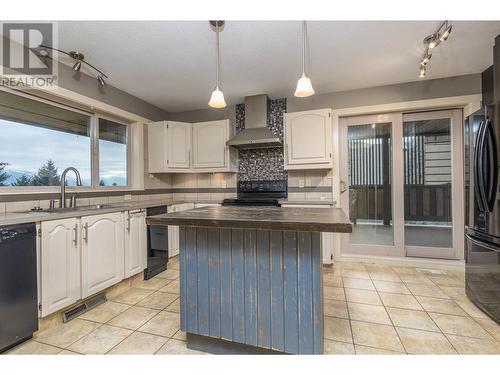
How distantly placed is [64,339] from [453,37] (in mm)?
4040

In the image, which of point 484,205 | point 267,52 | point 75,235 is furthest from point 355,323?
point 267,52

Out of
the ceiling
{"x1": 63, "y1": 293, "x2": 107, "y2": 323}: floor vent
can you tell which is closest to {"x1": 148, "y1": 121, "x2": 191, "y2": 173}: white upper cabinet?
the ceiling

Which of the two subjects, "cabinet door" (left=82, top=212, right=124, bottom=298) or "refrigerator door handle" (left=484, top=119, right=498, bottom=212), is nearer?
"refrigerator door handle" (left=484, top=119, right=498, bottom=212)

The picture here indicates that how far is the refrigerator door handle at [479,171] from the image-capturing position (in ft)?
6.45

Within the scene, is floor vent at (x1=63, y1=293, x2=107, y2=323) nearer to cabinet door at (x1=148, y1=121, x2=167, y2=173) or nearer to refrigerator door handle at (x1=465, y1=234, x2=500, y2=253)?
cabinet door at (x1=148, y1=121, x2=167, y2=173)

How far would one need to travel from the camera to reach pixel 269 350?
1.46 meters

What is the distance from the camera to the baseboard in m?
2.99

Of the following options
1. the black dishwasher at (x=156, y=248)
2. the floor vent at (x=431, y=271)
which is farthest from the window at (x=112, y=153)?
the floor vent at (x=431, y=271)

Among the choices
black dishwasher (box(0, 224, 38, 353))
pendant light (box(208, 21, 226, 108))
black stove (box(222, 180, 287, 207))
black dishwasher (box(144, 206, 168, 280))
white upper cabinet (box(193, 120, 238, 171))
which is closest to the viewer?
black dishwasher (box(0, 224, 38, 353))

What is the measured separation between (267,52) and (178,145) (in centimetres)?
194

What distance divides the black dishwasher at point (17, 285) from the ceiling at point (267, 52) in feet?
5.40

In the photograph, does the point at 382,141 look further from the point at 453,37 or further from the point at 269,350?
the point at 269,350

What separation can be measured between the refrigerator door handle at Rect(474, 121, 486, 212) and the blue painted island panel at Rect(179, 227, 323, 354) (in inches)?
65.6

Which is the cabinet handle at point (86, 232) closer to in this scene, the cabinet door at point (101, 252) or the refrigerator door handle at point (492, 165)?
the cabinet door at point (101, 252)
